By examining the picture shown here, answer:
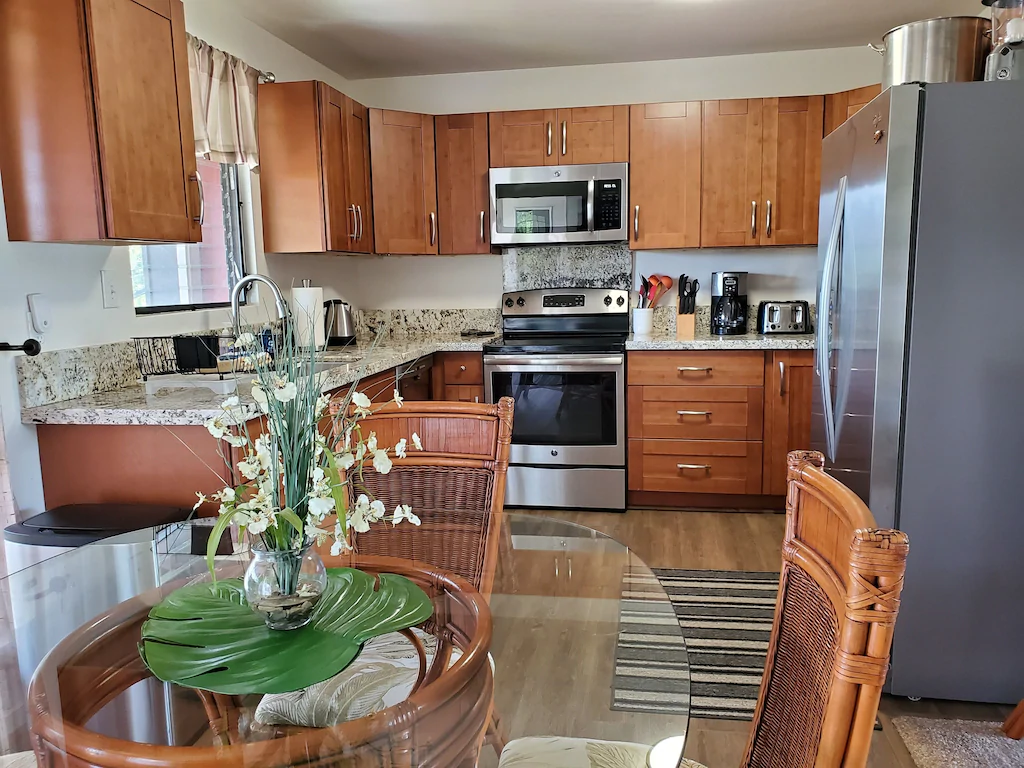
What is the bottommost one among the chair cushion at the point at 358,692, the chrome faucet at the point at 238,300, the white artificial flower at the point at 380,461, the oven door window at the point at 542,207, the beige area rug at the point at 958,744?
the beige area rug at the point at 958,744

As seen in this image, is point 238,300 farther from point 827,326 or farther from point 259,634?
point 827,326

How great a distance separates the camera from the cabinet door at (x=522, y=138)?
13.1 ft

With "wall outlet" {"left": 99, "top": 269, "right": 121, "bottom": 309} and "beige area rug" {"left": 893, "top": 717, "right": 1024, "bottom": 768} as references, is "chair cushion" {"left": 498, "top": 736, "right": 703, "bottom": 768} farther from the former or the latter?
"wall outlet" {"left": 99, "top": 269, "right": 121, "bottom": 309}

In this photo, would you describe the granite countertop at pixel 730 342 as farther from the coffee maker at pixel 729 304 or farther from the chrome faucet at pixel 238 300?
the chrome faucet at pixel 238 300

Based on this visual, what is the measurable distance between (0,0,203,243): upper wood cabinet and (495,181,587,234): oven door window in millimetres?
2089

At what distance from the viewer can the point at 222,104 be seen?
3064 mm

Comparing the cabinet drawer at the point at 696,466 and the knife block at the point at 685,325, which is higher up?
the knife block at the point at 685,325

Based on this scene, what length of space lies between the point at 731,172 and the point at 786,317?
2.63 feet

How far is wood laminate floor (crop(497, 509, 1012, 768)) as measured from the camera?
6.43ft

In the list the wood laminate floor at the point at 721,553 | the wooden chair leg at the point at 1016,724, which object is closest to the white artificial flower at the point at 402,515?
the wood laminate floor at the point at 721,553

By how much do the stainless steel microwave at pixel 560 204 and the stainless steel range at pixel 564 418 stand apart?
570 mm

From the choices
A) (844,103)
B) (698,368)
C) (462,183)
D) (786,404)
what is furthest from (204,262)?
(844,103)

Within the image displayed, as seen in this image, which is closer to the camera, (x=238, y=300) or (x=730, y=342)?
(x=238, y=300)

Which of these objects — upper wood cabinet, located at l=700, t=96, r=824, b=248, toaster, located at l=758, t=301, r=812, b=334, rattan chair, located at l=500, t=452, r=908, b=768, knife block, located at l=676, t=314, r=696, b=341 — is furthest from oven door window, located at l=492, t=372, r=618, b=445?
rattan chair, located at l=500, t=452, r=908, b=768
